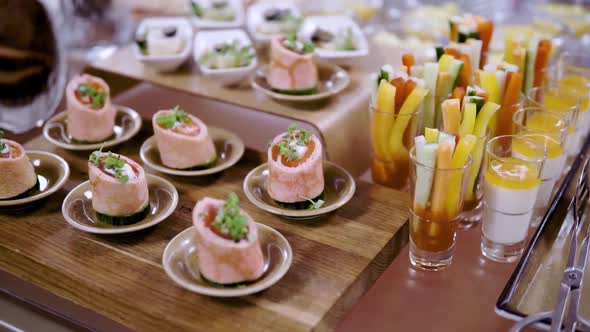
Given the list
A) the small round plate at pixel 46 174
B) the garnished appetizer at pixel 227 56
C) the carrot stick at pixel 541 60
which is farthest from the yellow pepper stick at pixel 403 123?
the small round plate at pixel 46 174

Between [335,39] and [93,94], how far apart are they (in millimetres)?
925

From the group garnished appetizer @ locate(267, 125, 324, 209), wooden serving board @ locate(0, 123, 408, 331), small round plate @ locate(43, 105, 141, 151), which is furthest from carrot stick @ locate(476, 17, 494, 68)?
small round plate @ locate(43, 105, 141, 151)

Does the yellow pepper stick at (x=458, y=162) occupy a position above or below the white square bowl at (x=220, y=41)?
above

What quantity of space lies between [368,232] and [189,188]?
53cm

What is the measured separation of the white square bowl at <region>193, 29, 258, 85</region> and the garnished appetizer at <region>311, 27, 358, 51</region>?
0.25 meters

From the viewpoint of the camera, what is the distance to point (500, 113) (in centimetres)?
180

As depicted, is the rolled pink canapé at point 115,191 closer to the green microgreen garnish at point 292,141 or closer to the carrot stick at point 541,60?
the green microgreen garnish at point 292,141

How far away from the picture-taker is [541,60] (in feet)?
6.38

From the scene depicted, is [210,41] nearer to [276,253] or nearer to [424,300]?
[276,253]

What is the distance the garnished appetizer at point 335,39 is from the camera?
2.34 meters

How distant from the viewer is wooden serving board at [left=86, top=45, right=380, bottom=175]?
6.51ft

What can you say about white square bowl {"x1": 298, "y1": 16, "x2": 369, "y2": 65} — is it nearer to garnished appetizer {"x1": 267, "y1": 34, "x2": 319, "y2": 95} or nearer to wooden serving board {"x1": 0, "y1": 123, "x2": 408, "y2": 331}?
garnished appetizer {"x1": 267, "y1": 34, "x2": 319, "y2": 95}

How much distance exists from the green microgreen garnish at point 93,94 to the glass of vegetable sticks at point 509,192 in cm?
114

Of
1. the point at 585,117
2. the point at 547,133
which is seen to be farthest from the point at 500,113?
the point at 585,117
